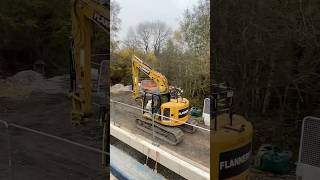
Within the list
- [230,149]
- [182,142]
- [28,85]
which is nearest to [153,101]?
[182,142]

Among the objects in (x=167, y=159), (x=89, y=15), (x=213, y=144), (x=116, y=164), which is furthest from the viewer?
(x=89, y=15)

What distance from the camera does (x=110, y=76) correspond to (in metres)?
1.99

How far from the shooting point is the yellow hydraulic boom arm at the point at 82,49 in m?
2.19

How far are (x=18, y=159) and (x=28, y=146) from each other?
134 mm

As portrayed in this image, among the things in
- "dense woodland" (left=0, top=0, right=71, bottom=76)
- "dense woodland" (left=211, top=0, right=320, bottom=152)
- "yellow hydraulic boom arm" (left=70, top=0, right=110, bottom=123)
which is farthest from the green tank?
"dense woodland" (left=0, top=0, right=71, bottom=76)

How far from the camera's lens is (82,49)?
2320mm

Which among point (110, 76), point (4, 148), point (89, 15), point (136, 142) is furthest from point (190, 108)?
point (4, 148)

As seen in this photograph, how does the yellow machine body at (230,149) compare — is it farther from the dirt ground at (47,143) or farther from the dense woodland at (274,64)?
the dirt ground at (47,143)

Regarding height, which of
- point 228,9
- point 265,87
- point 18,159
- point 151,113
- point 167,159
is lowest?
point 18,159

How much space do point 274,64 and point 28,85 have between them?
162 centimetres

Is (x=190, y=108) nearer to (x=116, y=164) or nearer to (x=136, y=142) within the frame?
(x=136, y=142)

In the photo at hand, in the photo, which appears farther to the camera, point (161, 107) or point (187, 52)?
point (161, 107)

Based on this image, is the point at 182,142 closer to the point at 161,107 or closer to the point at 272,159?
the point at 161,107

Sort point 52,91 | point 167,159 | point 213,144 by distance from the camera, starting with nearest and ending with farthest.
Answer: point 213,144 → point 167,159 → point 52,91
